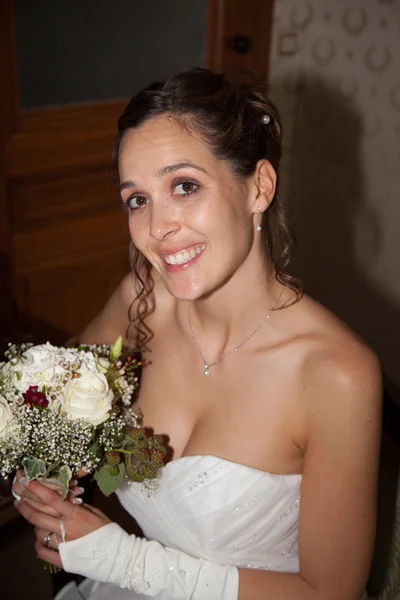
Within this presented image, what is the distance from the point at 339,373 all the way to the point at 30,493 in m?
0.76

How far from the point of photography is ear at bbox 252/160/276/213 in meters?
1.60

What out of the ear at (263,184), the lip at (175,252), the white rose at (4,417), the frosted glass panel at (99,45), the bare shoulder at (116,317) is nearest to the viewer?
the white rose at (4,417)

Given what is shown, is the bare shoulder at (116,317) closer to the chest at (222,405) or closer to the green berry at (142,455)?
the chest at (222,405)

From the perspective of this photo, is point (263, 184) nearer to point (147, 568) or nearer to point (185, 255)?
point (185, 255)

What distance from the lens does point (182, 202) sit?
1.48 metres

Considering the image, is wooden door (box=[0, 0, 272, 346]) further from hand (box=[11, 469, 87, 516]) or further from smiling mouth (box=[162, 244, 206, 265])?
smiling mouth (box=[162, 244, 206, 265])

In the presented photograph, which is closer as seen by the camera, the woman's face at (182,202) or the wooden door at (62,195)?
the woman's face at (182,202)

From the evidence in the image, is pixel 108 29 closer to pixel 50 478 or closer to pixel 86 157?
pixel 86 157

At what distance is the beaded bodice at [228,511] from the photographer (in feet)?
5.21

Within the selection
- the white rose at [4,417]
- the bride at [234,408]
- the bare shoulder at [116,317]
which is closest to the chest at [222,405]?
the bride at [234,408]

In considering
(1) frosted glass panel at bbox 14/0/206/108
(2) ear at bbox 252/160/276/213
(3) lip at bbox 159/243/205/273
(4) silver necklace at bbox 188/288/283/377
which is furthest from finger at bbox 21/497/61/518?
(1) frosted glass panel at bbox 14/0/206/108

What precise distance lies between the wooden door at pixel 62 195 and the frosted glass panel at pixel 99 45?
4 centimetres

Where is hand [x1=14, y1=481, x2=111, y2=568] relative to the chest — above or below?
below

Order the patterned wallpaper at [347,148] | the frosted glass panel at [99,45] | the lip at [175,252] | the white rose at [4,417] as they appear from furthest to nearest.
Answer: the patterned wallpaper at [347,148] < the frosted glass panel at [99,45] < the lip at [175,252] < the white rose at [4,417]
